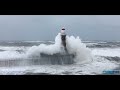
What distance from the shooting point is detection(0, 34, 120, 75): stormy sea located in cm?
474

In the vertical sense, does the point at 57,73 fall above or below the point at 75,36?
below

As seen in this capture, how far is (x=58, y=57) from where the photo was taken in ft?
15.8

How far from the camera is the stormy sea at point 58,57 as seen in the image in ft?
15.5

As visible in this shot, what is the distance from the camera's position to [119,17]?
187 inches

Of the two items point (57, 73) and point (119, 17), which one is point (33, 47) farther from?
point (119, 17)

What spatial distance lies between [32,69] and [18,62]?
0.21 m

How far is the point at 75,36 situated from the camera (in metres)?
4.74
